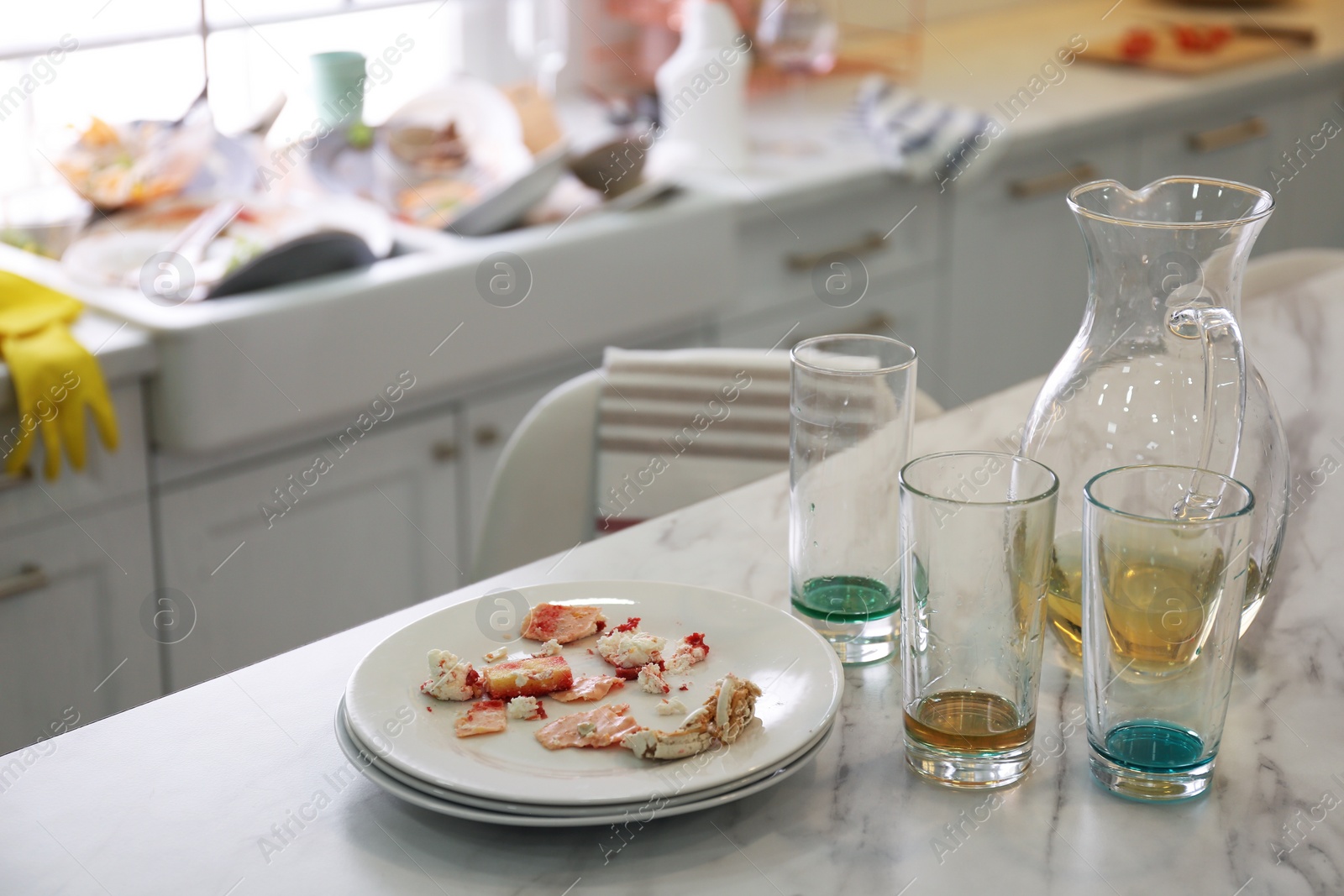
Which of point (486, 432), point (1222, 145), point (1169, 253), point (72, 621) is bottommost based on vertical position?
point (72, 621)

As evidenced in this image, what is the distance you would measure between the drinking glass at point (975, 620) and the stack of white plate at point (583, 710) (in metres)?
0.05

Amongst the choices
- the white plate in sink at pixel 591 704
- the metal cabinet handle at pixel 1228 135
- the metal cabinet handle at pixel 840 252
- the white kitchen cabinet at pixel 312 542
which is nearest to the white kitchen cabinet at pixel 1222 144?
the metal cabinet handle at pixel 1228 135

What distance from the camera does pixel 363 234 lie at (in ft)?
6.15

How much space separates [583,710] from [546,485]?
0.60 meters

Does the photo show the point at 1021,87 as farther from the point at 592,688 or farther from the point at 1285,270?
the point at 592,688

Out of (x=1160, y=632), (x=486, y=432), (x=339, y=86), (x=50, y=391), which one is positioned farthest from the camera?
(x=339, y=86)

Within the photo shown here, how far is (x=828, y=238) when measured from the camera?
2271mm

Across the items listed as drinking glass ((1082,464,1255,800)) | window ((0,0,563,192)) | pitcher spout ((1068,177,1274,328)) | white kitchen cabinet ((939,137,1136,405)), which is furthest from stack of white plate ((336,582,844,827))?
white kitchen cabinet ((939,137,1136,405))

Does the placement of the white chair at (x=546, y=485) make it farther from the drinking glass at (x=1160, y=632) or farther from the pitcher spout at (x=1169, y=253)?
the drinking glass at (x=1160, y=632)

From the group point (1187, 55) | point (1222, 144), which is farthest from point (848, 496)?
point (1187, 55)

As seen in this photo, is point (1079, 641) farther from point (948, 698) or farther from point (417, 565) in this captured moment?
point (417, 565)

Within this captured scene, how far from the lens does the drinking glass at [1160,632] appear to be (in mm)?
642

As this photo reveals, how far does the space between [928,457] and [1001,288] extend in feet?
6.49

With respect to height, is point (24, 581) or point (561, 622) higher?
point (561, 622)
